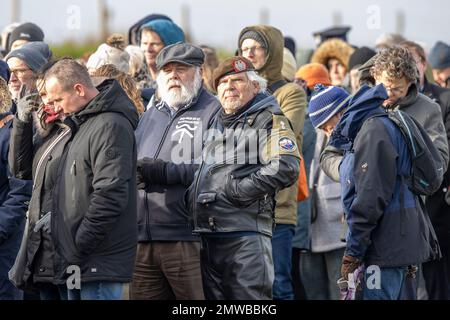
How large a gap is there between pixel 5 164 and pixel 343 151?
2.37 m

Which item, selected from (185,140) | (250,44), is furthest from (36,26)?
(185,140)

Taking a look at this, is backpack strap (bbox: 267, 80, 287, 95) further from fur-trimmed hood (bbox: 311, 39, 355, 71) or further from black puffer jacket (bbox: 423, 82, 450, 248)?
fur-trimmed hood (bbox: 311, 39, 355, 71)

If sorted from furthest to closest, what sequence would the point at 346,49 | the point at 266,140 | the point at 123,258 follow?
the point at 346,49 < the point at 266,140 < the point at 123,258

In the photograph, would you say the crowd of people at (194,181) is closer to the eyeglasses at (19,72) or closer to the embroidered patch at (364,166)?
the embroidered patch at (364,166)

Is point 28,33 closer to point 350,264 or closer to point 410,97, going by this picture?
point 410,97

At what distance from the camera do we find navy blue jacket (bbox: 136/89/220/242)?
7613 millimetres

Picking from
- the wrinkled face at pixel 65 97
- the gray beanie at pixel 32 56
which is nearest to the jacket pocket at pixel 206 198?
the wrinkled face at pixel 65 97

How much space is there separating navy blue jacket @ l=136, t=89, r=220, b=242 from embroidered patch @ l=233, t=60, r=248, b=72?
1.21ft

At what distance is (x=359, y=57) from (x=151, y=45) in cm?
215

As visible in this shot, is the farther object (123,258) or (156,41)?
(156,41)

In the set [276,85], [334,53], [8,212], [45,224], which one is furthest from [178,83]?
[334,53]

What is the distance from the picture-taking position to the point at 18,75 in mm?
9094
